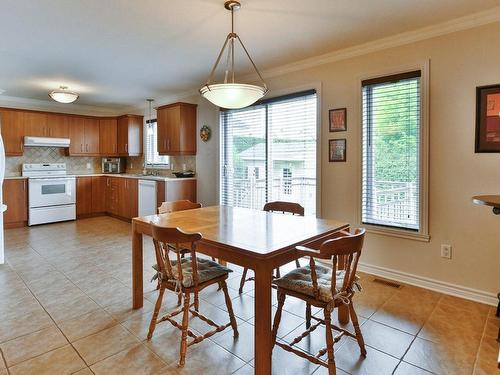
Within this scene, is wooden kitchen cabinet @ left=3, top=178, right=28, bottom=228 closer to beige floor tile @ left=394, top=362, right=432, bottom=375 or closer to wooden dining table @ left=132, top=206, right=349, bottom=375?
wooden dining table @ left=132, top=206, right=349, bottom=375

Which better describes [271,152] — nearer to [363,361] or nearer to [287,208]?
[287,208]

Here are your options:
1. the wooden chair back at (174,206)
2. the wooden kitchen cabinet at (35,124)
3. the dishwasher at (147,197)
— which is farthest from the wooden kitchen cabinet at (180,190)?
the wooden kitchen cabinet at (35,124)

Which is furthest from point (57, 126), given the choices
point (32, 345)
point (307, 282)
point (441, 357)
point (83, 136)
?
point (441, 357)

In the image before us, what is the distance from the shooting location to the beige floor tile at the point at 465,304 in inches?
99.3

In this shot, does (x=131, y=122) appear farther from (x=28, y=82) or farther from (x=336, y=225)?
(x=336, y=225)

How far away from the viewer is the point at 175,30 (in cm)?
291

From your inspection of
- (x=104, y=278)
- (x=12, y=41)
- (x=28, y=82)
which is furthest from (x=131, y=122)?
(x=104, y=278)

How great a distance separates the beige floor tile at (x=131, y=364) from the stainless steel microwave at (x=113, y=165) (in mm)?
5939

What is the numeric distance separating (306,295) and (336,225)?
2.03 ft

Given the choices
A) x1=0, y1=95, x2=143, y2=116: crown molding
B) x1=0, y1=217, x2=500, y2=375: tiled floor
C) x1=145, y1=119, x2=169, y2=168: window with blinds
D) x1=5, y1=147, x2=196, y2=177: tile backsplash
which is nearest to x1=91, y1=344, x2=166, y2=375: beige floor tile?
x1=0, y1=217, x2=500, y2=375: tiled floor

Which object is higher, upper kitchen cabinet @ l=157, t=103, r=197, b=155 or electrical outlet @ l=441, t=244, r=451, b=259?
upper kitchen cabinet @ l=157, t=103, r=197, b=155

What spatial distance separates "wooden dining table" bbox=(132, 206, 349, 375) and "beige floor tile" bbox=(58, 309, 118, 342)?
0.24 meters

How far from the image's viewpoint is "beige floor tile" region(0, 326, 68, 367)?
1910mm

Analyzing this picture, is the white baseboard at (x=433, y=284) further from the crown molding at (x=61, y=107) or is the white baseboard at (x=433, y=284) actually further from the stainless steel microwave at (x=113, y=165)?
the stainless steel microwave at (x=113, y=165)
